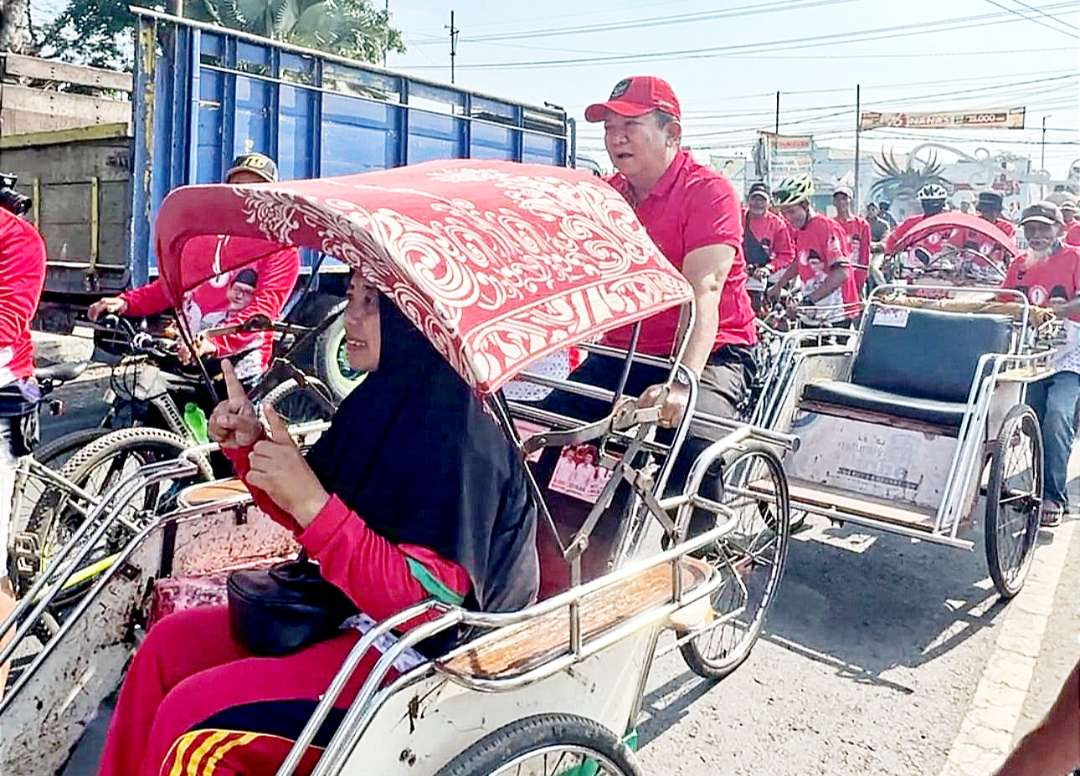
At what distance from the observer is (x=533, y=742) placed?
2.02 metres

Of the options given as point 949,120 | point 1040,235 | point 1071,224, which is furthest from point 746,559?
point 949,120

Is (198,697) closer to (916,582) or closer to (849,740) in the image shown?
(849,740)

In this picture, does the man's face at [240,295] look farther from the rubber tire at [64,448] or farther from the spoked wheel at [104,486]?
the rubber tire at [64,448]

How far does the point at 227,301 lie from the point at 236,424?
2.46 meters

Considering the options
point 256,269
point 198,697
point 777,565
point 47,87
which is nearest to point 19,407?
point 256,269

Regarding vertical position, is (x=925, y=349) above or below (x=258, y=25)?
below

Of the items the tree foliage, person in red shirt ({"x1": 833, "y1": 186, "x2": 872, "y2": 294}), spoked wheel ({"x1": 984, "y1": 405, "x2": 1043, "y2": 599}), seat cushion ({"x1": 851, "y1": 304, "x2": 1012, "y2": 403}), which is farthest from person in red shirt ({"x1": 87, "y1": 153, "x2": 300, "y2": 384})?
the tree foliage

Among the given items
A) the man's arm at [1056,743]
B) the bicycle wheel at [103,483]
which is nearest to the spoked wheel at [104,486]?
the bicycle wheel at [103,483]

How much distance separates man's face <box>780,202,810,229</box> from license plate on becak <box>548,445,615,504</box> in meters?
5.90

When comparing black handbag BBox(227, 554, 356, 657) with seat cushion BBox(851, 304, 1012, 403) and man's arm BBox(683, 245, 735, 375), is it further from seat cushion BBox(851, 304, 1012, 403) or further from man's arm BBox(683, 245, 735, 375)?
seat cushion BBox(851, 304, 1012, 403)

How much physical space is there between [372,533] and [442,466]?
189mm

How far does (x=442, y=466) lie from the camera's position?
2004mm

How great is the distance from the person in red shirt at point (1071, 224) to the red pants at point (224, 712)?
895 cm

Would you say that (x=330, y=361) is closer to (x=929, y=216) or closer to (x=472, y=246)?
(x=472, y=246)
